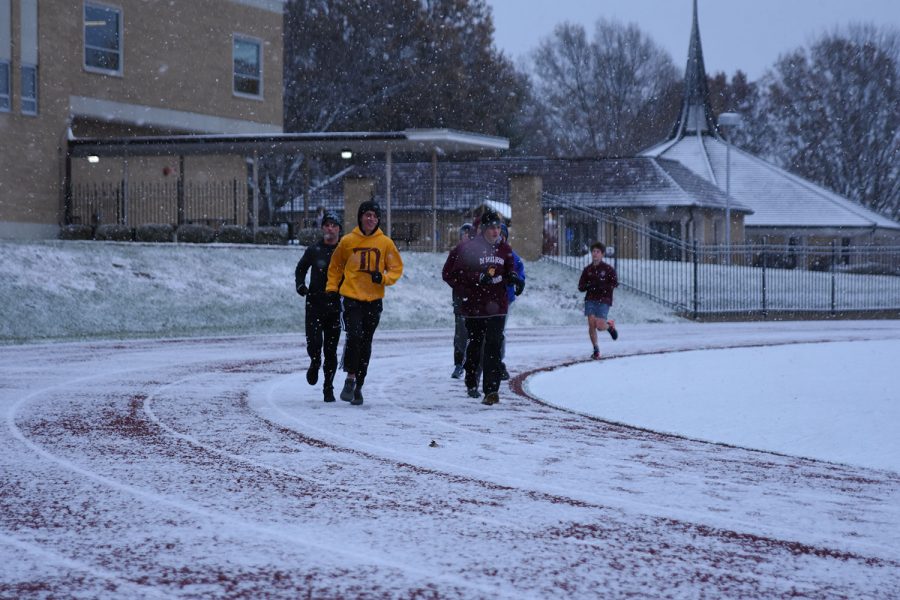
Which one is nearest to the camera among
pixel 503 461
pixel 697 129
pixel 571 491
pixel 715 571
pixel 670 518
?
pixel 715 571

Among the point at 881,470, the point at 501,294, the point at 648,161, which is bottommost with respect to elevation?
the point at 881,470

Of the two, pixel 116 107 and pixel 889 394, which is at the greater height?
pixel 116 107

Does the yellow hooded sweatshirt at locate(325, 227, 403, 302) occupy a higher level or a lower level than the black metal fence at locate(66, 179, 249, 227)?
lower

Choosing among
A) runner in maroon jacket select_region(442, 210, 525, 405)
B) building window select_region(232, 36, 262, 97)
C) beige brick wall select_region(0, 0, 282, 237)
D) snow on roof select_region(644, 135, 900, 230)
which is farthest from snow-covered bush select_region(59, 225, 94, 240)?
snow on roof select_region(644, 135, 900, 230)

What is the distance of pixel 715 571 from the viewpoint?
5.42 metres

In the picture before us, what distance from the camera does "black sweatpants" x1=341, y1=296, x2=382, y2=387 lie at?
11.7m

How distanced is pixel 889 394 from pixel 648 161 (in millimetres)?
39107

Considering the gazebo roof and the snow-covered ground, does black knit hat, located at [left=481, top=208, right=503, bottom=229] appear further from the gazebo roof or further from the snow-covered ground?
the gazebo roof

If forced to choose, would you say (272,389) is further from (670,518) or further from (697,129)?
(697,129)

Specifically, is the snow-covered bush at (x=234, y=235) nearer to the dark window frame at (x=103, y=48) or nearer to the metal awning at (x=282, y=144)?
the metal awning at (x=282, y=144)

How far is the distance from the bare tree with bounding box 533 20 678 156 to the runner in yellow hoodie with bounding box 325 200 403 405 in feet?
202

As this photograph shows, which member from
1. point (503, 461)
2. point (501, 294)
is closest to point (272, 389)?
point (501, 294)

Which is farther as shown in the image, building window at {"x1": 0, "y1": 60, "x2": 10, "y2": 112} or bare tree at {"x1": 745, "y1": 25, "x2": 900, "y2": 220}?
bare tree at {"x1": 745, "y1": 25, "x2": 900, "y2": 220}

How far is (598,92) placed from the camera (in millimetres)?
73250
